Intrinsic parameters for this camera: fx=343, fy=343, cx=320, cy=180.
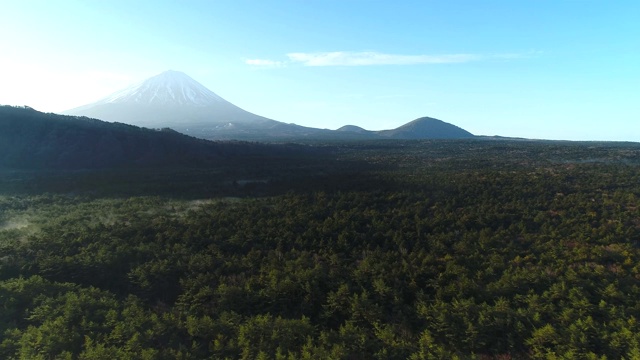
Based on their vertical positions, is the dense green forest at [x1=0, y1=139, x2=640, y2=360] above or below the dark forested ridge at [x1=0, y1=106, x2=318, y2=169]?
below

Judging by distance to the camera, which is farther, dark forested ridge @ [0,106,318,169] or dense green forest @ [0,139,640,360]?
dark forested ridge @ [0,106,318,169]

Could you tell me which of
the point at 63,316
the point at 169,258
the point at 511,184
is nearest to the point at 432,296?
the point at 169,258

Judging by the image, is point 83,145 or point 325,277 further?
point 83,145

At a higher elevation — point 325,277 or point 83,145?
point 83,145

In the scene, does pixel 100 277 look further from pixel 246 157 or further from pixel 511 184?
pixel 246 157
